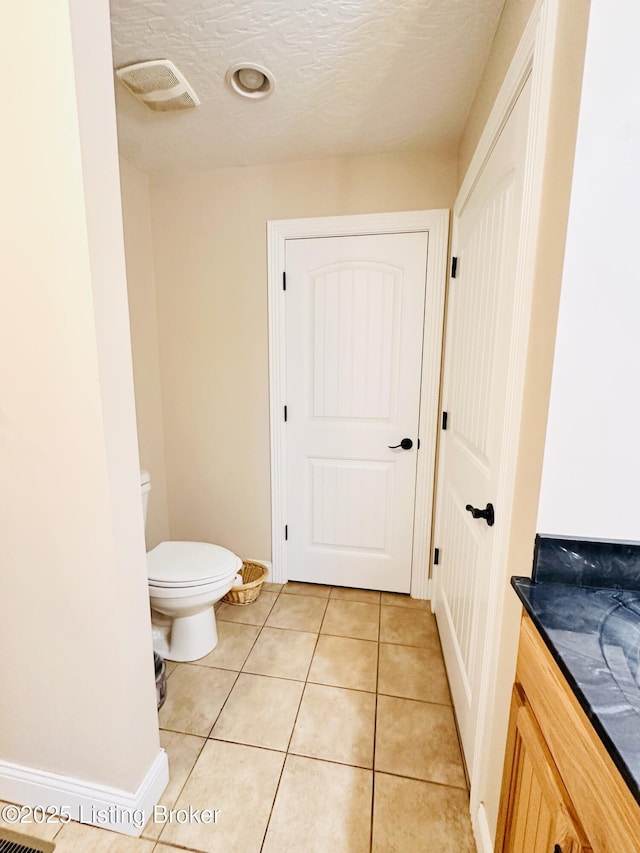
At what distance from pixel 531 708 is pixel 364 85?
1.99 metres

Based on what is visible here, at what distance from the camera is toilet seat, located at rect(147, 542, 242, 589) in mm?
1562

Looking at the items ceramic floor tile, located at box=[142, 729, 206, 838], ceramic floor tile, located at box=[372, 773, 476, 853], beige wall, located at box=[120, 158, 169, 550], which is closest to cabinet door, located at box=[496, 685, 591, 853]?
ceramic floor tile, located at box=[372, 773, 476, 853]

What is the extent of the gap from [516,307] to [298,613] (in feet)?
6.04

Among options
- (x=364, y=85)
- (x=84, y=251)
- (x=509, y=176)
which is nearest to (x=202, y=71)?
(x=364, y=85)

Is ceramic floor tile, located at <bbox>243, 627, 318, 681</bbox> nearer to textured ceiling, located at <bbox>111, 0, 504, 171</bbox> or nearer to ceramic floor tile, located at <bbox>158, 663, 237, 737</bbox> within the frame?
ceramic floor tile, located at <bbox>158, 663, 237, 737</bbox>

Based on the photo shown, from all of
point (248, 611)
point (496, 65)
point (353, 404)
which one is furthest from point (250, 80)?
point (248, 611)

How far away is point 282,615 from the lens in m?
2.05

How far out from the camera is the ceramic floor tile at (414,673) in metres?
1.55

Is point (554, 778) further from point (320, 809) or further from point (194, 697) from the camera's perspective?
point (194, 697)

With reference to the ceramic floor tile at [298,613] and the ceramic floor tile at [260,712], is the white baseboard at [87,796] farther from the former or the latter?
the ceramic floor tile at [298,613]

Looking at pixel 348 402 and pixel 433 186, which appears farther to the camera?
pixel 348 402

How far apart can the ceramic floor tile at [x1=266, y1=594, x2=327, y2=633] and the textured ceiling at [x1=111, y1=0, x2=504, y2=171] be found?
2381 mm

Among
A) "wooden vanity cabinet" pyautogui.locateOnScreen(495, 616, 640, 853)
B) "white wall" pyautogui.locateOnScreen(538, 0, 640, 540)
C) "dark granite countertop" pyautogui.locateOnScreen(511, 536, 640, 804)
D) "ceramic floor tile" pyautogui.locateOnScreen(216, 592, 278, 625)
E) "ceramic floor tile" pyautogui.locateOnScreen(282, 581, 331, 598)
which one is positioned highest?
"white wall" pyautogui.locateOnScreen(538, 0, 640, 540)

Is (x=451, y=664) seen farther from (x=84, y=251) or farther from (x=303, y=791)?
(x=84, y=251)
